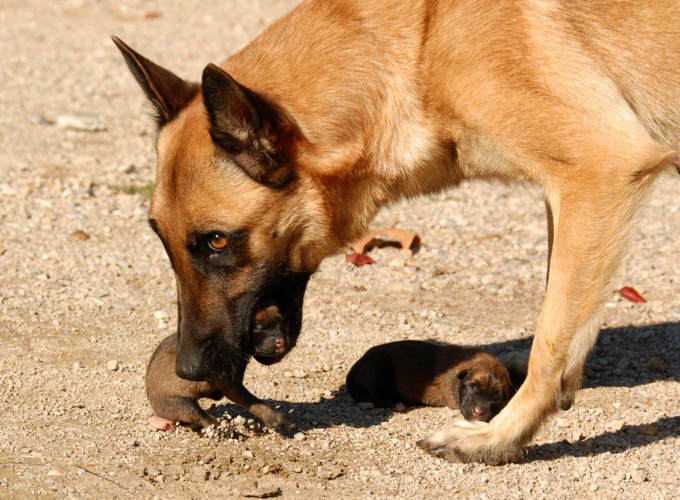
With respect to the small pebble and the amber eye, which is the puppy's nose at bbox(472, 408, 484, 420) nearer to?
the small pebble

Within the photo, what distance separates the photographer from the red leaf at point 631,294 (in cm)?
718

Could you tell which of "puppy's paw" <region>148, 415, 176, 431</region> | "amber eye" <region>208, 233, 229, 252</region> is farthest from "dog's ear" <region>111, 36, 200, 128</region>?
"puppy's paw" <region>148, 415, 176, 431</region>

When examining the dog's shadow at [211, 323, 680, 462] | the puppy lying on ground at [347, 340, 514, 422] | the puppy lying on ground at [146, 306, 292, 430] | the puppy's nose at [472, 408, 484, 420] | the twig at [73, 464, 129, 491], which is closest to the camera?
the twig at [73, 464, 129, 491]

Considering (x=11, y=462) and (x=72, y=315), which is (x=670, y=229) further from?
(x=11, y=462)

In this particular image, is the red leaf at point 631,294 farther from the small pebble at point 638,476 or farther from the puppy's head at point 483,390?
the small pebble at point 638,476

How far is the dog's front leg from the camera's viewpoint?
4.84 m

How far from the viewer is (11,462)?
15.6 feet

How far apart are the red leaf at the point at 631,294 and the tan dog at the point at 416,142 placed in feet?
7.35

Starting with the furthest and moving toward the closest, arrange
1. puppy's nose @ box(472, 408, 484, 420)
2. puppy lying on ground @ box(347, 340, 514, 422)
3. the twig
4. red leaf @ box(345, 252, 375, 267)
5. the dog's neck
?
red leaf @ box(345, 252, 375, 267) < puppy lying on ground @ box(347, 340, 514, 422) < puppy's nose @ box(472, 408, 484, 420) < the dog's neck < the twig

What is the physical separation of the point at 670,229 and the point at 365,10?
420 centimetres

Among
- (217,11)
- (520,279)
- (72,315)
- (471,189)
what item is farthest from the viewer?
(217,11)

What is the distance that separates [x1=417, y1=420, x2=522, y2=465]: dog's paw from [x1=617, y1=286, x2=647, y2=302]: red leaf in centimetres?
245

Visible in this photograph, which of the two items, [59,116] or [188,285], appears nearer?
[188,285]

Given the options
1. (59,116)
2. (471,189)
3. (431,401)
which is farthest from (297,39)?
(59,116)
